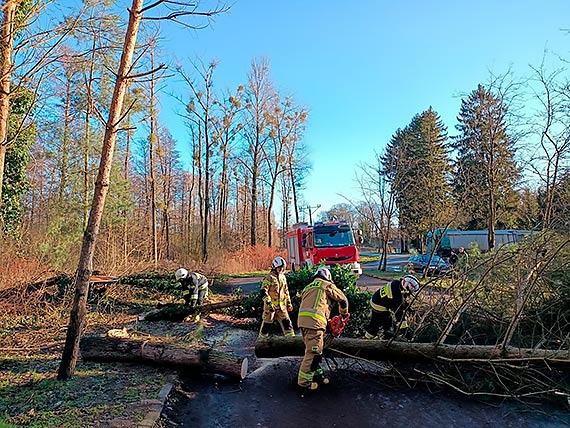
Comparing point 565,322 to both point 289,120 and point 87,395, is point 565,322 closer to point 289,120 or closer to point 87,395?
point 87,395

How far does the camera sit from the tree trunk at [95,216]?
17.2ft

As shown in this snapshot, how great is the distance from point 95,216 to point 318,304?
325cm

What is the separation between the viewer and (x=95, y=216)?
5.46 metres

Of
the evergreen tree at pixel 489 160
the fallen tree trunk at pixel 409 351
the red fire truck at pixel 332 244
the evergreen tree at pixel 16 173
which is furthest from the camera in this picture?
the evergreen tree at pixel 489 160

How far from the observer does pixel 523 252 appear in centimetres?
589

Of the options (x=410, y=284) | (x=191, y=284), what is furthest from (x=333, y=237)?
(x=410, y=284)

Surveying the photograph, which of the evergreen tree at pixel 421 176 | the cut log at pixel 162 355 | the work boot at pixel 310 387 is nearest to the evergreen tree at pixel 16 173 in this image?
the cut log at pixel 162 355

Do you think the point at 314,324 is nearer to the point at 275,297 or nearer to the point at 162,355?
the point at 162,355

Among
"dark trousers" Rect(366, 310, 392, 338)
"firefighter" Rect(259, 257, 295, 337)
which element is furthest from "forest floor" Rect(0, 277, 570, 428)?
"firefighter" Rect(259, 257, 295, 337)

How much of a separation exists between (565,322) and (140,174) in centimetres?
2825

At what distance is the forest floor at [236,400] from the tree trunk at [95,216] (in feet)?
1.50

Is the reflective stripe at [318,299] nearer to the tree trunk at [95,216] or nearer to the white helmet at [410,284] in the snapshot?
the white helmet at [410,284]

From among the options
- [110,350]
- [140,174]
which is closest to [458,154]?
[140,174]

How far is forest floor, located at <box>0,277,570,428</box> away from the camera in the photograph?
4.52 metres
